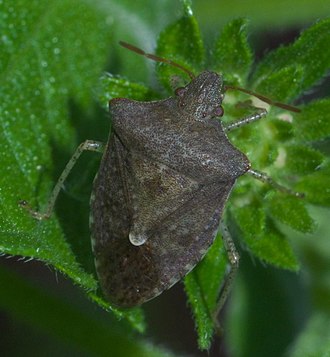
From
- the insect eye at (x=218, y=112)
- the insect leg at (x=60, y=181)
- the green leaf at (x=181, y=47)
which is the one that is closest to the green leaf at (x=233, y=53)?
the green leaf at (x=181, y=47)

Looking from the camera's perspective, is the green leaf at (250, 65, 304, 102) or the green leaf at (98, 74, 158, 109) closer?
the green leaf at (250, 65, 304, 102)

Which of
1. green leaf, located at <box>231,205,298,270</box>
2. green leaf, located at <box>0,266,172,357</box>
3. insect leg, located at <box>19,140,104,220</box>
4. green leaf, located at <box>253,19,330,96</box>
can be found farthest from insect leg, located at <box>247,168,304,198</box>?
green leaf, located at <box>0,266,172,357</box>

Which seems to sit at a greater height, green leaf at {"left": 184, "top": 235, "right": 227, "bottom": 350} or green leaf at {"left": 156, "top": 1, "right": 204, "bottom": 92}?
green leaf at {"left": 156, "top": 1, "right": 204, "bottom": 92}

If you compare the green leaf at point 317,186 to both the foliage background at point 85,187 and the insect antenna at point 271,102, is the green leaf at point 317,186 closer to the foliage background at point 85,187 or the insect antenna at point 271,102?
the insect antenna at point 271,102

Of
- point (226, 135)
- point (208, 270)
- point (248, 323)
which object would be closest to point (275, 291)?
point (248, 323)

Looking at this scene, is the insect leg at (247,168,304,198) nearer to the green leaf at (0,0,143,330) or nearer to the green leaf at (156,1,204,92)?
the green leaf at (156,1,204,92)

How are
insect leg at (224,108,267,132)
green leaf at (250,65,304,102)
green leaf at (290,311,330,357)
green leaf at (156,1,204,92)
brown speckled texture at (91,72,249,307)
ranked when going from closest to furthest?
brown speckled texture at (91,72,249,307)
green leaf at (250,65,304,102)
insect leg at (224,108,267,132)
green leaf at (156,1,204,92)
green leaf at (290,311,330,357)
